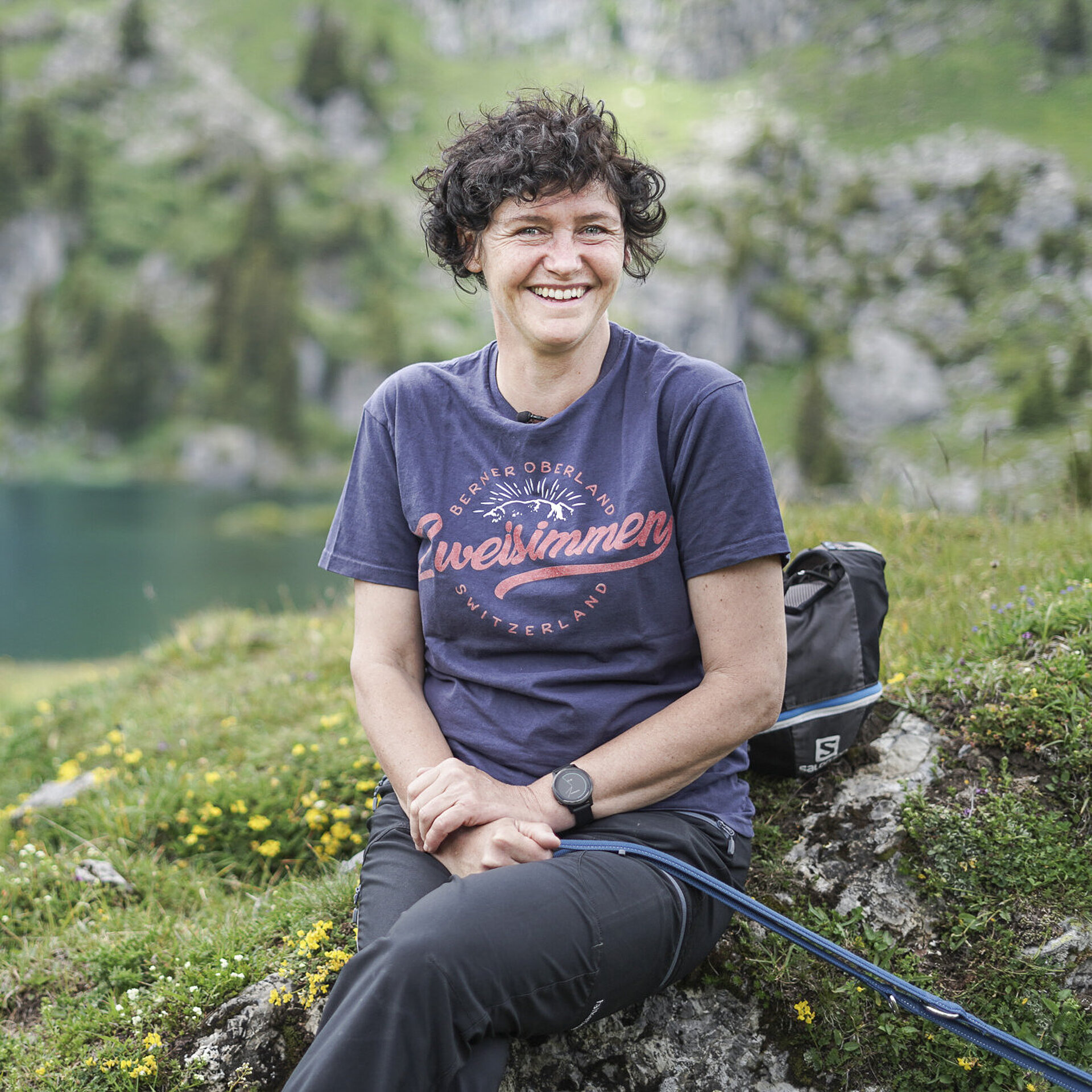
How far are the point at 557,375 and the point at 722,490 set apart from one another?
0.66m

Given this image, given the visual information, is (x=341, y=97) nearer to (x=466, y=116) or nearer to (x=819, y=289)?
(x=819, y=289)

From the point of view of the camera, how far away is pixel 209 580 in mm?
66938

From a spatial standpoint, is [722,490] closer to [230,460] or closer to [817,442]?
[817,442]

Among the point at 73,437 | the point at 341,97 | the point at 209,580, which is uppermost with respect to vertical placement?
the point at 341,97

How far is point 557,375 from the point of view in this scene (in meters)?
2.89

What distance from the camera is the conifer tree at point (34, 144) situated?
495 feet

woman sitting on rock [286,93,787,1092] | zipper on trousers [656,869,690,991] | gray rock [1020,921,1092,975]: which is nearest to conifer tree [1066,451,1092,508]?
gray rock [1020,921,1092,975]

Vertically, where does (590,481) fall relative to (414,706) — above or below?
above

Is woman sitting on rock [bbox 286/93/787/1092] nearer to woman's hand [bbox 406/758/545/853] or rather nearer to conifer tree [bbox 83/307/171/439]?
woman's hand [bbox 406/758/545/853]

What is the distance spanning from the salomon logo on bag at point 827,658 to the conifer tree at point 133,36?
205261 mm

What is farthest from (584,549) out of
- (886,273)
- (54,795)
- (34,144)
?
(34,144)

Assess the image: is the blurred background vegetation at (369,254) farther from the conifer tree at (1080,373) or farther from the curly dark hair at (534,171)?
the curly dark hair at (534,171)

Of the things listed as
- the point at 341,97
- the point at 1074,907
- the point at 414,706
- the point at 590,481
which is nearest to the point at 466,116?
the point at 590,481

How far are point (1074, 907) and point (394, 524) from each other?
8.31 ft
